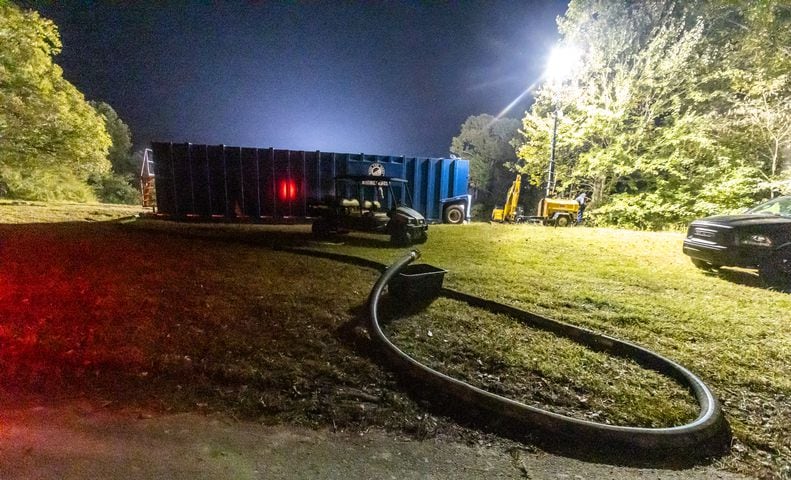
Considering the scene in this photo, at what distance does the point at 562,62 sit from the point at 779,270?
39.5 ft

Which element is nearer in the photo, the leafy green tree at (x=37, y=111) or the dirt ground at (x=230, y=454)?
the dirt ground at (x=230, y=454)

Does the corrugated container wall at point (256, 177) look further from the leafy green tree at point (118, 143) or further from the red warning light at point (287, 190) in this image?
the leafy green tree at point (118, 143)

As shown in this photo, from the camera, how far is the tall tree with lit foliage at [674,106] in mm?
11555

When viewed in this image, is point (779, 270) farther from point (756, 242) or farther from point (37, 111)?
point (37, 111)

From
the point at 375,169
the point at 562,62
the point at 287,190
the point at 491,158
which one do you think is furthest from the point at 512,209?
the point at 491,158

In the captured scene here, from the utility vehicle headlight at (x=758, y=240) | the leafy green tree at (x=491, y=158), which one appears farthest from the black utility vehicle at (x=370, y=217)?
the leafy green tree at (x=491, y=158)

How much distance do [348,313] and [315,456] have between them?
89.2 inches

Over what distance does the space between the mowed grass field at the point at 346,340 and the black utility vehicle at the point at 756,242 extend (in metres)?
0.40

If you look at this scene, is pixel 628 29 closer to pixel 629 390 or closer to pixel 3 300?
pixel 629 390

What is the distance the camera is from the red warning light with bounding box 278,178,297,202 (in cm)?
1422

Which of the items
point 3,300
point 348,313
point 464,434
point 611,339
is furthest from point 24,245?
point 611,339

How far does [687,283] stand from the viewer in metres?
6.12

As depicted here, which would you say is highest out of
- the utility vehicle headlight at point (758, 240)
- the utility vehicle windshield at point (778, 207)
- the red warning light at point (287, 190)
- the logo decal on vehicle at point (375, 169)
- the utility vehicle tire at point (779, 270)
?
the logo decal on vehicle at point (375, 169)

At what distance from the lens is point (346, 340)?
3.56 m
